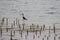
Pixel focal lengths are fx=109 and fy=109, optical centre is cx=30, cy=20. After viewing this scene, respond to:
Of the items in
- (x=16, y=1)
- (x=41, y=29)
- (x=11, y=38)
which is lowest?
(x=11, y=38)

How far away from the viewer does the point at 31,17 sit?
1.51 metres

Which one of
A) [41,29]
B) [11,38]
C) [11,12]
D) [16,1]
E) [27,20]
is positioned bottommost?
[11,38]

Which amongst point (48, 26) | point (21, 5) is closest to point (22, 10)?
point (21, 5)

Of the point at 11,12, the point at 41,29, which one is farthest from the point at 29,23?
the point at 11,12

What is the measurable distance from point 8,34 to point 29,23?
320 millimetres

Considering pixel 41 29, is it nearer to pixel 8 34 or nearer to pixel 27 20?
pixel 27 20

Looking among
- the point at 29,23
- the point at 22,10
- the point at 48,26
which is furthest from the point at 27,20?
the point at 48,26

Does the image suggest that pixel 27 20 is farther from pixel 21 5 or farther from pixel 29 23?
pixel 21 5

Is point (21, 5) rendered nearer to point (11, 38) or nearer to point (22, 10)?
point (22, 10)

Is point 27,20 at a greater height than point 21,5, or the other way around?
point 21,5

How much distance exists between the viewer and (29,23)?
1.49m

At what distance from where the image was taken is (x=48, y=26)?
4.87 feet

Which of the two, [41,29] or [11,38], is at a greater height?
[41,29]

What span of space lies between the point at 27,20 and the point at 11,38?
0.33 meters
